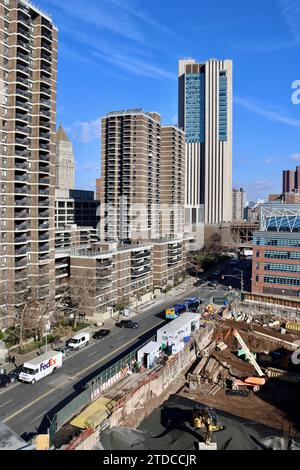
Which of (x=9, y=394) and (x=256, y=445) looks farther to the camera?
(x=9, y=394)

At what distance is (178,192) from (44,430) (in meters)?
92.5

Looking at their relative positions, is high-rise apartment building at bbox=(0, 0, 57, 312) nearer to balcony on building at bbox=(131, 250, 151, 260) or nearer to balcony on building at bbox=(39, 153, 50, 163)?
balcony on building at bbox=(39, 153, 50, 163)

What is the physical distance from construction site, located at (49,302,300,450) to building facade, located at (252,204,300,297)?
535 inches

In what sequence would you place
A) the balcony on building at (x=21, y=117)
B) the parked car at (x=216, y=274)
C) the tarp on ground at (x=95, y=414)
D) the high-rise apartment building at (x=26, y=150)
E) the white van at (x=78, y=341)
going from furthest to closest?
the parked car at (x=216, y=274) < the balcony on building at (x=21, y=117) < the high-rise apartment building at (x=26, y=150) < the white van at (x=78, y=341) < the tarp on ground at (x=95, y=414)

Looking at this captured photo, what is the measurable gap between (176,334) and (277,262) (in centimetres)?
3815

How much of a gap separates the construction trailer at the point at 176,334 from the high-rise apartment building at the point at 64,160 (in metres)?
136

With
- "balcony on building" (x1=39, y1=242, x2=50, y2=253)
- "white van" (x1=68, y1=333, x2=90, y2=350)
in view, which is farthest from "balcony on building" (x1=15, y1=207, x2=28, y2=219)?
"white van" (x1=68, y1=333, x2=90, y2=350)

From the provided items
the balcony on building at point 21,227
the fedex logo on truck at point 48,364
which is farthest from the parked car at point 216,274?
the fedex logo on truck at point 48,364

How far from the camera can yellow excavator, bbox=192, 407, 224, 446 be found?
106 ft

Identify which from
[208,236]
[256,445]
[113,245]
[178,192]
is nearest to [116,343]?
[113,245]

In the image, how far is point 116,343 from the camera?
5634 centimetres

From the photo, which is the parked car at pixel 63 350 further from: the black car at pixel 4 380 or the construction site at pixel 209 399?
the construction site at pixel 209 399

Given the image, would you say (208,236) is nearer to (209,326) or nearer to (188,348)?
(209,326)

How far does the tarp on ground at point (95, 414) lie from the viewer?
32.7 meters
